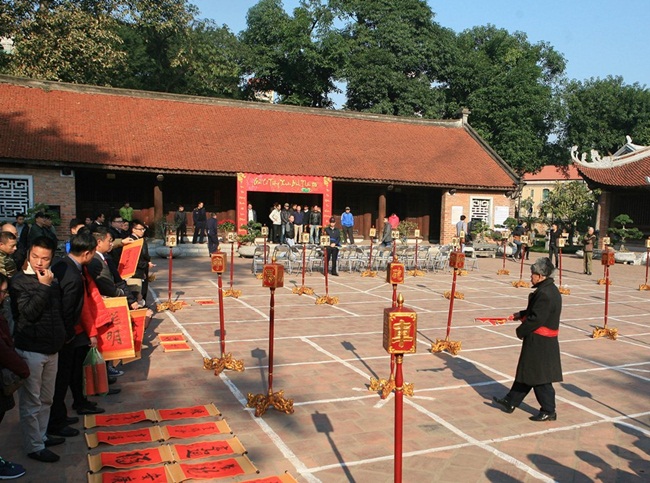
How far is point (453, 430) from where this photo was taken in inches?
209

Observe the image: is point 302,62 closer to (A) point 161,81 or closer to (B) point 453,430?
(A) point 161,81

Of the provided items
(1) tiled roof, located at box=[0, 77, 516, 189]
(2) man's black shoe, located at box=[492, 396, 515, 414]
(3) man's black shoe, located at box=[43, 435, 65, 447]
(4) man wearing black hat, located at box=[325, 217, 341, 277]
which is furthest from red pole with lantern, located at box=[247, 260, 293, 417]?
(1) tiled roof, located at box=[0, 77, 516, 189]

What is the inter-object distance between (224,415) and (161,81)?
2893 cm

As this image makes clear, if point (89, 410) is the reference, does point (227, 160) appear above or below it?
above

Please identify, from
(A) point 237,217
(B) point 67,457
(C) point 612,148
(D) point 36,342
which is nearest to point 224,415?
(B) point 67,457

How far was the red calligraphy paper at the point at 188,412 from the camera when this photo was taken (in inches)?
211

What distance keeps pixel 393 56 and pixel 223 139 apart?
48.0ft

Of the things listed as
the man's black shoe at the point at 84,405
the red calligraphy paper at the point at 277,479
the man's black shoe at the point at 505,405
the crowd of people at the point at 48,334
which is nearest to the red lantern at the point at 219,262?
the crowd of people at the point at 48,334

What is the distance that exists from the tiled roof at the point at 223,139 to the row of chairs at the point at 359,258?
541 centimetres

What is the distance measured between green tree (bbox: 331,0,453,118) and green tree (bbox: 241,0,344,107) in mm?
1257

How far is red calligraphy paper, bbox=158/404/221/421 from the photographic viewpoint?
5.36 m

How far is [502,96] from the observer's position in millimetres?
33000

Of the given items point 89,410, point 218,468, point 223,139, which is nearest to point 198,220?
point 223,139

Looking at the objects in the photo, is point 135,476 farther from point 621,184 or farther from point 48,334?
point 621,184
